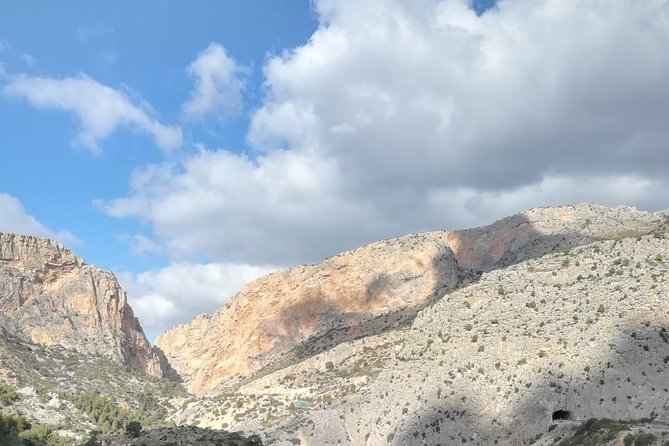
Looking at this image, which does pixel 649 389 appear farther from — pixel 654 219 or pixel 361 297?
pixel 361 297

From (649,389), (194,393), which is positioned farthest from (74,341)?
(649,389)

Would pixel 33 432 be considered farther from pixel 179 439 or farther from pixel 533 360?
pixel 533 360

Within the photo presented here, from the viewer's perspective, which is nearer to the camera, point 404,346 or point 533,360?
point 533,360

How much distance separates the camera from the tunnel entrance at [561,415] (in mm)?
34094

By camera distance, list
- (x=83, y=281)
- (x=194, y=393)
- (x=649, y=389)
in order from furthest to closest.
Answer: (x=83, y=281)
(x=194, y=393)
(x=649, y=389)

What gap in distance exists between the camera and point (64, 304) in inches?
5044

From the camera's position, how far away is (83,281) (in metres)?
134

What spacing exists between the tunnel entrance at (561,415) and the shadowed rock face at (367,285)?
204 feet

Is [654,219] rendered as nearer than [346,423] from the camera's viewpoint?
No

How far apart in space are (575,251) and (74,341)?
102m

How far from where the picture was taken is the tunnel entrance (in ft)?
112

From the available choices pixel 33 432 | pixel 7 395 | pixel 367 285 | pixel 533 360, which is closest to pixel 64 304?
pixel 7 395

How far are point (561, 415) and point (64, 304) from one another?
11641 cm

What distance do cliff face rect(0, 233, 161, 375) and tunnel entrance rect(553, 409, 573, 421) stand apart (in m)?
102
